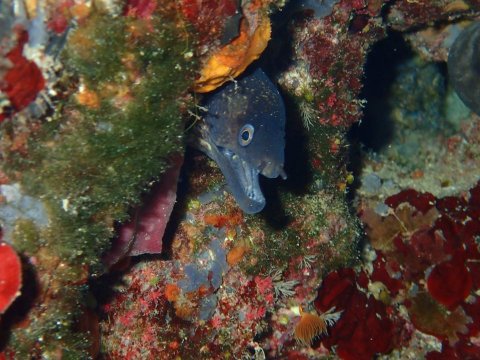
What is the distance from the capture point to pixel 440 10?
641 cm

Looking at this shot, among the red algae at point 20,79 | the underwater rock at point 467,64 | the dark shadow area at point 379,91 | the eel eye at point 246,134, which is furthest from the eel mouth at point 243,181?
the dark shadow area at point 379,91

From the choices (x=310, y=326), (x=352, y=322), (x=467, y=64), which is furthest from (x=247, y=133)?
(x=467, y=64)

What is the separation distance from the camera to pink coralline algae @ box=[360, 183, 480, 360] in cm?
579

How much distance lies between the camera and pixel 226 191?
4695 mm

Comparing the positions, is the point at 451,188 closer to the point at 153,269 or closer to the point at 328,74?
the point at 328,74

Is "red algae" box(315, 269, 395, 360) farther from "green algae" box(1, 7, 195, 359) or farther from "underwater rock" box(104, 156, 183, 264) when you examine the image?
"green algae" box(1, 7, 195, 359)

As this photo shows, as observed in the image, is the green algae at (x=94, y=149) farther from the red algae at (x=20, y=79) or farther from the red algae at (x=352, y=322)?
the red algae at (x=352, y=322)

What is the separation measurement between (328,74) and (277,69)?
667 mm

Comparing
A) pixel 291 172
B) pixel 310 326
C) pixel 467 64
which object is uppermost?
pixel 291 172

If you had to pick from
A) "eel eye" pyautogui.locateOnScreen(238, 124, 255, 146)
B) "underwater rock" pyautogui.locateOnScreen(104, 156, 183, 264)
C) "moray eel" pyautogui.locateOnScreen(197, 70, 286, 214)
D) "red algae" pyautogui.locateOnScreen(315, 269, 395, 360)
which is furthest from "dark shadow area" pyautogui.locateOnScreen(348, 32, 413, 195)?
"underwater rock" pyautogui.locateOnScreen(104, 156, 183, 264)

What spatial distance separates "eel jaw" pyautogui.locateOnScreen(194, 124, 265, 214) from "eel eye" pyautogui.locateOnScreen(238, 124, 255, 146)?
221 mm

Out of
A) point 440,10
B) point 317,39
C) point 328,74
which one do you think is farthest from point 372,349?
point 440,10

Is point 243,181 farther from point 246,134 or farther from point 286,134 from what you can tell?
point 286,134

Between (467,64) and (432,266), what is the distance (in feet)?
11.0
